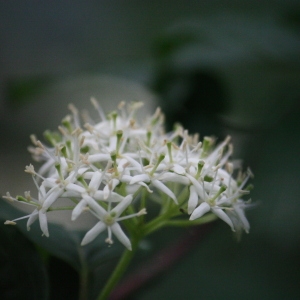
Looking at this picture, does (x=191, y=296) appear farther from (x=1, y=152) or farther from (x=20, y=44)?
(x=20, y=44)

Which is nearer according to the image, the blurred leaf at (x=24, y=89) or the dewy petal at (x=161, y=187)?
the dewy petal at (x=161, y=187)

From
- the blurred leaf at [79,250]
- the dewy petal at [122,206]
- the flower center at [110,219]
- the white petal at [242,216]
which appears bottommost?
the blurred leaf at [79,250]

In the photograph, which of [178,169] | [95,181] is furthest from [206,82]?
[95,181]

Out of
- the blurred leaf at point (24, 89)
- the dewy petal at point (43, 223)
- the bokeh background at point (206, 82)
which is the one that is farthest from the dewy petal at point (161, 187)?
the blurred leaf at point (24, 89)

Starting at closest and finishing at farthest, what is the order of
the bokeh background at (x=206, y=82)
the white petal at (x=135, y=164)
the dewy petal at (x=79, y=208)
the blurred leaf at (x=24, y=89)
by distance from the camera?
the dewy petal at (x=79, y=208) → the white petal at (x=135, y=164) → the bokeh background at (x=206, y=82) → the blurred leaf at (x=24, y=89)

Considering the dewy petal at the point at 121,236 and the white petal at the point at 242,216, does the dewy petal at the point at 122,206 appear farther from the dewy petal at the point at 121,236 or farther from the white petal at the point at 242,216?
the white petal at the point at 242,216

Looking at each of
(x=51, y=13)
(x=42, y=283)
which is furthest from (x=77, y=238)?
(x=51, y=13)

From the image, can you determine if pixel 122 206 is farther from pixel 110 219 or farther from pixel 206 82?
pixel 206 82

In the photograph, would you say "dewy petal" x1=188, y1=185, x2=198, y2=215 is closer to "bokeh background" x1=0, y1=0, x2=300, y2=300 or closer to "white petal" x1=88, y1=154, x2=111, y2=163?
"white petal" x1=88, y1=154, x2=111, y2=163
